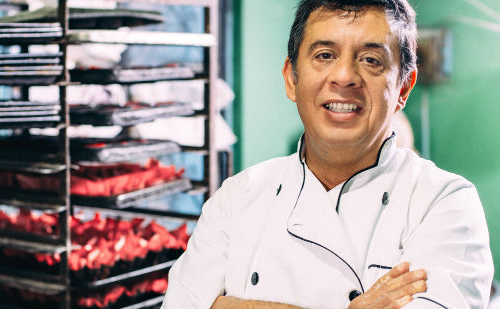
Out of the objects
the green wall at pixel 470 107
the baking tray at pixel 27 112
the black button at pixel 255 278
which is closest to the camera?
the black button at pixel 255 278

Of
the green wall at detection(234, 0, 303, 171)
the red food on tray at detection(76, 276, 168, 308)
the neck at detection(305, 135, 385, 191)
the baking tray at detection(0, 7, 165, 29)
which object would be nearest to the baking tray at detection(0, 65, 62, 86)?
the baking tray at detection(0, 7, 165, 29)

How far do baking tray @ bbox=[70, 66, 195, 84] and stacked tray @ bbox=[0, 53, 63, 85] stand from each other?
135 millimetres

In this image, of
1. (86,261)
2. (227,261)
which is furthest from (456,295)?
(86,261)

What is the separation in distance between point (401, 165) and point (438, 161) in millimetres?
4130

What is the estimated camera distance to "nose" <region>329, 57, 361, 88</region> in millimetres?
1530

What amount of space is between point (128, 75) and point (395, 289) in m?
1.74

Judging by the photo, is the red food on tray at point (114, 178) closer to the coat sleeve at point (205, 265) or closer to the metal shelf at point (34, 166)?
the metal shelf at point (34, 166)

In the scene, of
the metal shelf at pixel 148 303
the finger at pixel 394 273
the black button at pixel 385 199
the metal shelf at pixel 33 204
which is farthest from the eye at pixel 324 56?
the metal shelf at pixel 148 303

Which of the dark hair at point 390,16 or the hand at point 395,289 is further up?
the dark hair at point 390,16

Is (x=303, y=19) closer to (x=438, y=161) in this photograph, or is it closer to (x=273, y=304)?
(x=273, y=304)

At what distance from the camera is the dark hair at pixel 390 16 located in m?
1.55

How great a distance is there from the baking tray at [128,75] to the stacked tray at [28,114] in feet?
0.60

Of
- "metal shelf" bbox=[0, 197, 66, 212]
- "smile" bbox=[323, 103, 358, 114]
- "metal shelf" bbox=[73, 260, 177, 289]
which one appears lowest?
"metal shelf" bbox=[73, 260, 177, 289]

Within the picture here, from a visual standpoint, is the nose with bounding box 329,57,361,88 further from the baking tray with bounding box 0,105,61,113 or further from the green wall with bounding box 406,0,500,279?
the green wall with bounding box 406,0,500,279
